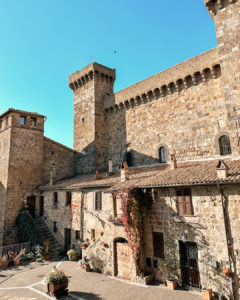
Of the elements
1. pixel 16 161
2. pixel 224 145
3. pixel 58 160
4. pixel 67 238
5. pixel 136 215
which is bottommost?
pixel 67 238

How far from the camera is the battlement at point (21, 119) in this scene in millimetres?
24062

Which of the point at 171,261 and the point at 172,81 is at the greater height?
the point at 172,81

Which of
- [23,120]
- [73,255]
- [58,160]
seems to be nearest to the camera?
[73,255]

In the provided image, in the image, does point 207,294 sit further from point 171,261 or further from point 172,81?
point 172,81

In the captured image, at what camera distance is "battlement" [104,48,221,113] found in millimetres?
17698

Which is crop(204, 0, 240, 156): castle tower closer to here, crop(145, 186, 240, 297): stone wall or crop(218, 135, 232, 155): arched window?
crop(218, 135, 232, 155): arched window

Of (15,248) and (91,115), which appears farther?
(91,115)

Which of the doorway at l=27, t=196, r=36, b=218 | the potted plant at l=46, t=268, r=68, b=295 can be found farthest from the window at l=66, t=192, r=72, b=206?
the potted plant at l=46, t=268, r=68, b=295

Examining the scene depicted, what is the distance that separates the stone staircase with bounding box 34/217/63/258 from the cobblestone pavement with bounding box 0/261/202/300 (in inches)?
149

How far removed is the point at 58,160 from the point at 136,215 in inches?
651

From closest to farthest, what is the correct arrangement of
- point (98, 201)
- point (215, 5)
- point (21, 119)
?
point (215, 5) < point (98, 201) < point (21, 119)

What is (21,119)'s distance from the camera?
24.8 m

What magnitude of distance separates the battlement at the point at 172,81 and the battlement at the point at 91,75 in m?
3.81

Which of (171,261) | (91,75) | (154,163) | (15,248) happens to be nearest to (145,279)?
(171,261)
